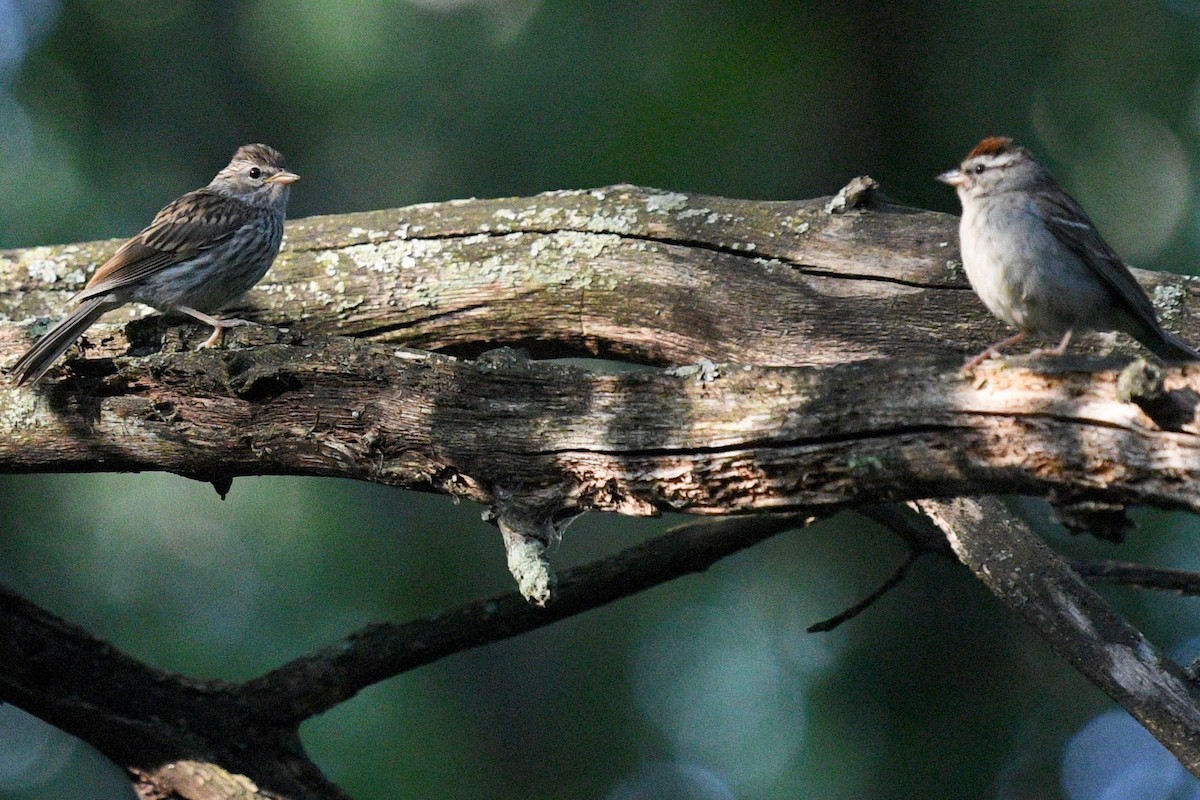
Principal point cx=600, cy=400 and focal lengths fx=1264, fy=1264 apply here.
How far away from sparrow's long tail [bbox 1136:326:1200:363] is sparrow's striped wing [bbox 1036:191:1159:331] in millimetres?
44

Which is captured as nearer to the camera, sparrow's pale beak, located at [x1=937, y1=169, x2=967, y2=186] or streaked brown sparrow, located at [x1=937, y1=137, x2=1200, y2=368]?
streaked brown sparrow, located at [x1=937, y1=137, x2=1200, y2=368]

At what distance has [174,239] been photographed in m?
5.16

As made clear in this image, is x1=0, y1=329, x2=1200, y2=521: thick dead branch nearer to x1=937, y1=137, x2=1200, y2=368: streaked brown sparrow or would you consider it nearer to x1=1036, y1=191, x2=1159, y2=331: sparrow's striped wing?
x1=937, y1=137, x2=1200, y2=368: streaked brown sparrow

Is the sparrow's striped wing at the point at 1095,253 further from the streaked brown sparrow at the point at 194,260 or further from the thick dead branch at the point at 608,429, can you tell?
the streaked brown sparrow at the point at 194,260

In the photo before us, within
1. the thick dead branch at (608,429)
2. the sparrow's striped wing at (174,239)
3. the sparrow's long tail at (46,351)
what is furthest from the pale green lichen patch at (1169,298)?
the sparrow's striped wing at (174,239)

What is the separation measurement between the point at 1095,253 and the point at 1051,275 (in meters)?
0.16

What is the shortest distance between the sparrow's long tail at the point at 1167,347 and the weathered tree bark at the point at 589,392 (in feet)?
1.17

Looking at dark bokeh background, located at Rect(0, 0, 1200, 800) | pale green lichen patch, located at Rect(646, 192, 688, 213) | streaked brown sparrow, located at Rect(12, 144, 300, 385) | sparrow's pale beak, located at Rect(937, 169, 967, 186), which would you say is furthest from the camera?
dark bokeh background, located at Rect(0, 0, 1200, 800)

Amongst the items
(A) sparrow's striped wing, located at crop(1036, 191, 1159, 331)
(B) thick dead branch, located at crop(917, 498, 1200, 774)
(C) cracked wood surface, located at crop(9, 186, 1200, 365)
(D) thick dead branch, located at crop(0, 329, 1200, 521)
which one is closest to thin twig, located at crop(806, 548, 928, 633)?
(B) thick dead branch, located at crop(917, 498, 1200, 774)

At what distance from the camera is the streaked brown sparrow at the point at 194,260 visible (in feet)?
15.8

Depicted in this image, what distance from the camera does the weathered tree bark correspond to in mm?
2496

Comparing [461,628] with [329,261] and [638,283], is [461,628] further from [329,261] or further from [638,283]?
[329,261]

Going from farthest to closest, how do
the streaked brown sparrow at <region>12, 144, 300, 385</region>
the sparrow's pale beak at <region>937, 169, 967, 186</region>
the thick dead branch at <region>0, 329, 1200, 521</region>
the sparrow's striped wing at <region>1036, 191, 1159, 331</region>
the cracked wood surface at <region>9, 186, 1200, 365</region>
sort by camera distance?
the streaked brown sparrow at <region>12, 144, 300, 385</region> → the cracked wood surface at <region>9, 186, 1200, 365</region> → the sparrow's pale beak at <region>937, 169, 967, 186</region> → the sparrow's striped wing at <region>1036, 191, 1159, 331</region> → the thick dead branch at <region>0, 329, 1200, 521</region>

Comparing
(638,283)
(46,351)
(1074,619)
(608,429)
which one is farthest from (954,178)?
(46,351)
